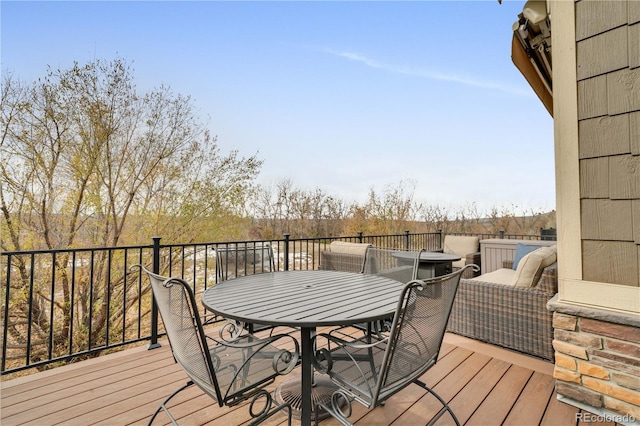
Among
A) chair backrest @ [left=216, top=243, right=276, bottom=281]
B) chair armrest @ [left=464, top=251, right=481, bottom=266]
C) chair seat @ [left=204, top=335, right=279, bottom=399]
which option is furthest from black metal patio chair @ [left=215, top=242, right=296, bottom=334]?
chair armrest @ [left=464, top=251, right=481, bottom=266]

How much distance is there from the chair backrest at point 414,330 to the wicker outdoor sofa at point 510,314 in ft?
5.11

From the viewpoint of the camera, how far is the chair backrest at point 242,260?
2.78m

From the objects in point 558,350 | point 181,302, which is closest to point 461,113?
point 558,350

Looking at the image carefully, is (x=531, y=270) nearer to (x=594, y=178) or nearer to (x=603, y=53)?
(x=594, y=178)

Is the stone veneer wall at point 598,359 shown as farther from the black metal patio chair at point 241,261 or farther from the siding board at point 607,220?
the black metal patio chair at point 241,261

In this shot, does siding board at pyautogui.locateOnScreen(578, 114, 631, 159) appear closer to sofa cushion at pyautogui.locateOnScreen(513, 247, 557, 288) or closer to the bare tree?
sofa cushion at pyautogui.locateOnScreen(513, 247, 557, 288)

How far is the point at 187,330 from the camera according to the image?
1.26 meters

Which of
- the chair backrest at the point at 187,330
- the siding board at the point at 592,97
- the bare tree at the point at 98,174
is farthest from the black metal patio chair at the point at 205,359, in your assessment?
the bare tree at the point at 98,174

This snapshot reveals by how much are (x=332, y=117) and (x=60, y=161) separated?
246 inches

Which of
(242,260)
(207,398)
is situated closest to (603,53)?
(242,260)

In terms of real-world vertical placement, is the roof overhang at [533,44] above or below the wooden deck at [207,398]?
above

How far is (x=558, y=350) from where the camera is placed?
74.0 inches

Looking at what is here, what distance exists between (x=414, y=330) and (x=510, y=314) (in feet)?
6.27

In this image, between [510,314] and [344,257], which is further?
[344,257]
